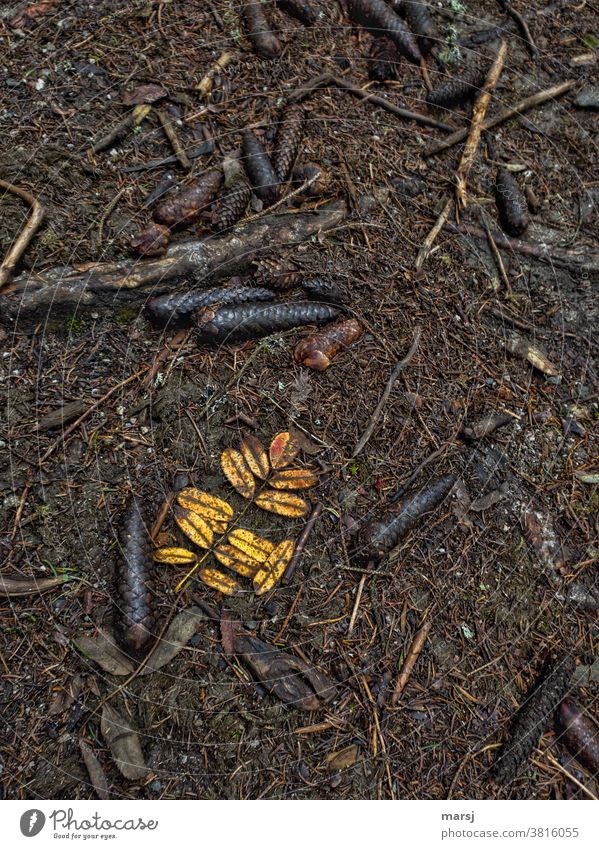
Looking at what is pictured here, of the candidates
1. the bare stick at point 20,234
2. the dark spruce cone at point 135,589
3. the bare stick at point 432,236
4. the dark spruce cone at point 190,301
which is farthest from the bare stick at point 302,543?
the bare stick at point 20,234

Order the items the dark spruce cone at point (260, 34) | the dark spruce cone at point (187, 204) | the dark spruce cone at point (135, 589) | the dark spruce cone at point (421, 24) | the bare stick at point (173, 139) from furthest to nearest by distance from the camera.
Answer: the dark spruce cone at point (421, 24)
the dark spruce cone at point (260, 34)
the bare stick at point (173, 139)
the dark spruce cone at point (187, 204)
the dark spruce cone at point (135, 589)

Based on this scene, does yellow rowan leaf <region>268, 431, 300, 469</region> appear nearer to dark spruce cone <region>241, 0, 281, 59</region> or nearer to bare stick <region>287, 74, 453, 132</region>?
bare stick <region>287, 74, 453, 132</region>

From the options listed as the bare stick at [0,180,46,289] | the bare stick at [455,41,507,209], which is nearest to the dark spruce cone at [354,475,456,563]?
the bare stick at [455,41,507,209]

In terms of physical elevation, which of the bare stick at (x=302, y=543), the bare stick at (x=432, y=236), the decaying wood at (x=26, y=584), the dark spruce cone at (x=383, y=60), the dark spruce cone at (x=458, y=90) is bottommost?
the bare stick at (x=302, y=543)

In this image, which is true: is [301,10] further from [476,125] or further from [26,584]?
[26,584]

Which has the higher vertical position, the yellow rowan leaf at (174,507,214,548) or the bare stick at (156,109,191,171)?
the bare stick at (156,109,191,171)

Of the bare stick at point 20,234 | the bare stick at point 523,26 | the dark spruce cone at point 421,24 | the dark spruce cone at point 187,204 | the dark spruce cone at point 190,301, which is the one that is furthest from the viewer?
the bare stick at point 523,26

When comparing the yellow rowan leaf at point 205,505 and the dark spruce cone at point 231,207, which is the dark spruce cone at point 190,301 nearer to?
the dark spruce cone at point 231,207
